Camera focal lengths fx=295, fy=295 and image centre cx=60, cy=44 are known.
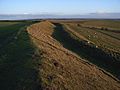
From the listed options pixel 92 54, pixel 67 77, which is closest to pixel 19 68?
pixel 67 77

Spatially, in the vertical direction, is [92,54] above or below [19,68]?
below

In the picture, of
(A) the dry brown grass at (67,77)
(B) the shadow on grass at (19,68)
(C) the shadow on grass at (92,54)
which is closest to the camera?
(B) the shadow on grass at (19,68)

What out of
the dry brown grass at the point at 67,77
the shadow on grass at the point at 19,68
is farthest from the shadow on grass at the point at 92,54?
the shadow on grass at the point at 19,68

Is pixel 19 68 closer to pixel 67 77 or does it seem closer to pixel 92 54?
pixel 67 77

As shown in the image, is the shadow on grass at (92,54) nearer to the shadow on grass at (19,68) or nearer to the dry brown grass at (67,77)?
the dry brown grass at (67,77)

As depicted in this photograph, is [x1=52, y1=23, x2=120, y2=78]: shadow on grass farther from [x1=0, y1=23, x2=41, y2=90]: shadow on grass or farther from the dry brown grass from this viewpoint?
[x1=0, y1=23, x2=41, y2=90]: shadow on grass

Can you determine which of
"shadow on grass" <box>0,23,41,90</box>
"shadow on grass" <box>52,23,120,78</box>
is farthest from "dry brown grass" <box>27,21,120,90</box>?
"shadow on grass" <box>52,23,120,78</box>

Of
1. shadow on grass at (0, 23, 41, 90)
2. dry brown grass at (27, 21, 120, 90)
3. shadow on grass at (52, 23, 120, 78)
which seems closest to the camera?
shadow on grass at (0, 23, 41, 90)
